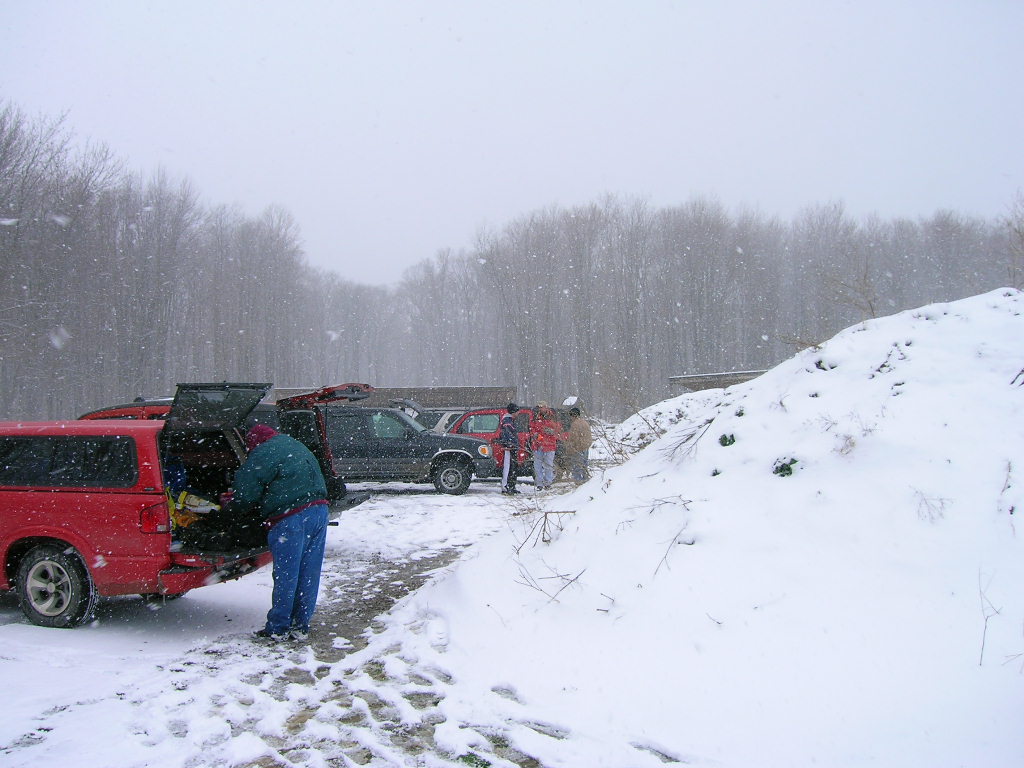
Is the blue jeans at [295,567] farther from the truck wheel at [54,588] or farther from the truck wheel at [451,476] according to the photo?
the truck wheel at [451,476]

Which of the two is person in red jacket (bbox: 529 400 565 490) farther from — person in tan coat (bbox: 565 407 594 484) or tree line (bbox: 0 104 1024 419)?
tree line (bbox: 0 104 1024 419)

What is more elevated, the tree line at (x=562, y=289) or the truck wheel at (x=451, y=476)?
the tree line at (x=562, y=289)

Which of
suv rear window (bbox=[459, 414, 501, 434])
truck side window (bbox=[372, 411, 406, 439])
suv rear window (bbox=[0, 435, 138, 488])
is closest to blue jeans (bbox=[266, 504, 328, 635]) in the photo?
suv rear window (bbox=[0, 435, 138, 488])

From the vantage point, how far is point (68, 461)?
518 cm

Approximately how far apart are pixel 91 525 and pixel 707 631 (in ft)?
15.1

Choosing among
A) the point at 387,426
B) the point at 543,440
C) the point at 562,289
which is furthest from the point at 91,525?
the point at 562,289

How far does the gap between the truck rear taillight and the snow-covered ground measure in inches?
33.7

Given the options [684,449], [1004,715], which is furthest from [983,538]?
[684,449]

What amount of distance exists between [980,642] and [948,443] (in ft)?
5.76

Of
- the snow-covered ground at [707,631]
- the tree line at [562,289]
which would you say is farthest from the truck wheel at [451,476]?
the tree line at [562,289]

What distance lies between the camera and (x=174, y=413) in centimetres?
548

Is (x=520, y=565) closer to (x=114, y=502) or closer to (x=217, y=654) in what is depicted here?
(x=217, y=654)

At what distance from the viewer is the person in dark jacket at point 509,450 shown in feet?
43.8

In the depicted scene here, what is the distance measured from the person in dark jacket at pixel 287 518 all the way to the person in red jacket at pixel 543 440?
6916 millimetres
